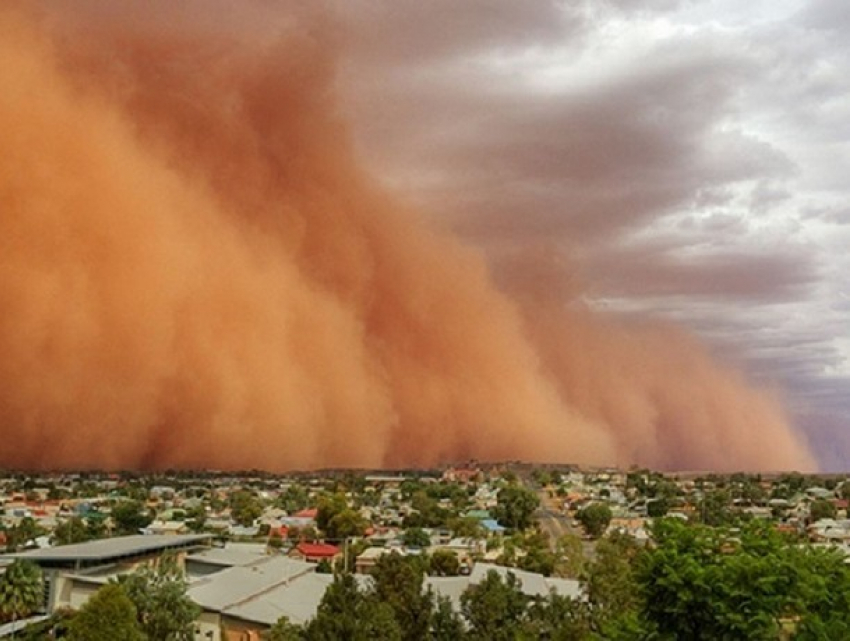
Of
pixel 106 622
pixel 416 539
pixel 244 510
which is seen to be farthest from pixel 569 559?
pixel 244 510

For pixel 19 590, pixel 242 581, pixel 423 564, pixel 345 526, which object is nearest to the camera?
pixel 19 590

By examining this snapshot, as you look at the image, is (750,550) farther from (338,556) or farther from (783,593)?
(338,556)

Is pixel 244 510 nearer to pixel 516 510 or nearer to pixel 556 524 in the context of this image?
pixel 516 510

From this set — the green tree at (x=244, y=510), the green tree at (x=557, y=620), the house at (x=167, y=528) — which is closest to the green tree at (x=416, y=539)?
the house at (x=167, y=528)

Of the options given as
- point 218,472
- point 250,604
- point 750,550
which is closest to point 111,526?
→ point 250,604

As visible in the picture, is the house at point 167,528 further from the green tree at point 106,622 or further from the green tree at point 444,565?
the green tree at point 106,622

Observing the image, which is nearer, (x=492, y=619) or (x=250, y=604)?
(x=492, y=619)
